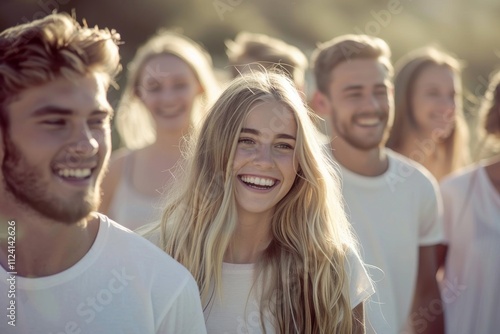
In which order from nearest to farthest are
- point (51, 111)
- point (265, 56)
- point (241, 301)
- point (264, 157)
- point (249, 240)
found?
1. point (51, 111)
2. point (241, 301)
3. point (264, 157)
4. point (249, 240)
5. point (265, 56)

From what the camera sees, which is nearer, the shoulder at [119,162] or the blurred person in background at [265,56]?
the shoulder at [119,162]

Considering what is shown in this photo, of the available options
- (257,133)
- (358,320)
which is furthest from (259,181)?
(358,320)

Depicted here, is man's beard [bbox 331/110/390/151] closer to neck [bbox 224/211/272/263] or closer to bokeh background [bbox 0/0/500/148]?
neck [bbox 224/211/272/263]

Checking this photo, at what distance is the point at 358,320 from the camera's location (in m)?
3.46

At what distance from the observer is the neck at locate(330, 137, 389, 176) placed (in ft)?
15.3

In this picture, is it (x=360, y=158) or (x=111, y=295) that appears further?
(x=360, y=158)

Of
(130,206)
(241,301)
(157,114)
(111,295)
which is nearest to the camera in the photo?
(111,295)

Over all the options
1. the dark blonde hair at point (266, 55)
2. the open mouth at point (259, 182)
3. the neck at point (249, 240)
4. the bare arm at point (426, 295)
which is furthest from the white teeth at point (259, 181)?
the dark blonde hair at point (266, 55)

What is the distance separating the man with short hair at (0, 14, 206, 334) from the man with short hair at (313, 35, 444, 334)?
1.64 m

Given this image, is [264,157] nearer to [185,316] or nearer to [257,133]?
[257,133]

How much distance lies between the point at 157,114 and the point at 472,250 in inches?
88.4

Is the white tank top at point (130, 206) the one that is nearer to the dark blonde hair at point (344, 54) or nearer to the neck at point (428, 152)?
the dark blonde hair at point (344, 54)

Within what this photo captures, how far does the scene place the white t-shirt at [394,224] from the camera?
4.40 m

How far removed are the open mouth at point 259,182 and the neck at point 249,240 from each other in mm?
166
